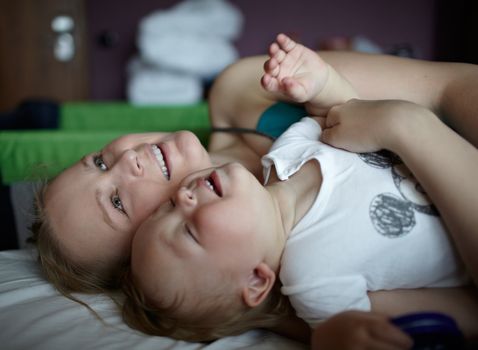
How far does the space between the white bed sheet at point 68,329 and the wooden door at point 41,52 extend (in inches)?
91.0

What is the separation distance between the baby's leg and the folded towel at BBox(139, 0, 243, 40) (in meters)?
1.64

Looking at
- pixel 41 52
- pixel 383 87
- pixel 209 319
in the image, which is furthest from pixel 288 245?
pixel 41 52

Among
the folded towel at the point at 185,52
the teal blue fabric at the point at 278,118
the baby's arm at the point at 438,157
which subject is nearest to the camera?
the baby's arm at the point at 438,157

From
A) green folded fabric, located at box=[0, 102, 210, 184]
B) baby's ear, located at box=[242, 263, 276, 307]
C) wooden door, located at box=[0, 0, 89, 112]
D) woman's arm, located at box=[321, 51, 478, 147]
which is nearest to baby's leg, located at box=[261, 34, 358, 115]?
woman's arm, located at box=[321, 51, 478, 147]

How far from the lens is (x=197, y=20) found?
243 centimetres

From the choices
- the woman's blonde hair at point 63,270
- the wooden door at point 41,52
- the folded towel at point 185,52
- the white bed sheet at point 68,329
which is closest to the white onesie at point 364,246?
the white bed sheet at point 68,329

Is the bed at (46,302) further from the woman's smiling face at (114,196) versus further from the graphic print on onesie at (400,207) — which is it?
the graphic print on onesie at (400,207)

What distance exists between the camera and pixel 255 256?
77cm

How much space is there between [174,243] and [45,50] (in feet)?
8.59

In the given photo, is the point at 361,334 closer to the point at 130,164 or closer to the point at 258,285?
the point at 258,285

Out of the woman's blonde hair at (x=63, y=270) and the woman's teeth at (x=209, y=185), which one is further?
the woman's blonde hair at (x=63, y=270)

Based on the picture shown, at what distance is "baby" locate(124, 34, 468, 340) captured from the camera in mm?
739

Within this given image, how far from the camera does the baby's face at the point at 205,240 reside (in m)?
0.76

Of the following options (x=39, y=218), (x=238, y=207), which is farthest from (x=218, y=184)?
(x=39, y=218)
